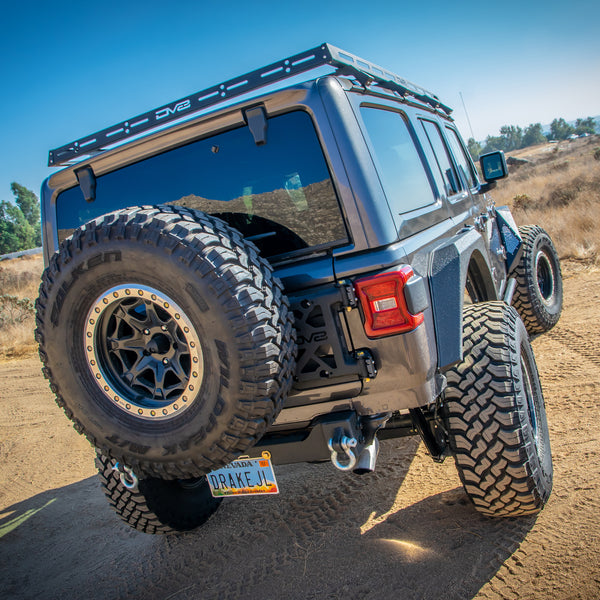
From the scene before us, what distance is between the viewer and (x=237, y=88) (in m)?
2.38

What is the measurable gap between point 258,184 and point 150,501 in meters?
1.85

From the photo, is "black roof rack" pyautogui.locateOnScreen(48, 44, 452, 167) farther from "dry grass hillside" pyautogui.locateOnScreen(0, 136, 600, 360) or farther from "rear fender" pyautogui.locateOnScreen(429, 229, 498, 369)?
"dry grass hillside" pyautogui.locateOnScreen(0, 136, 600, 360)

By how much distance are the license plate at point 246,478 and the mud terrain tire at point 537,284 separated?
3.34 m

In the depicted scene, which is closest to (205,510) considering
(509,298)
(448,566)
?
(448,566)

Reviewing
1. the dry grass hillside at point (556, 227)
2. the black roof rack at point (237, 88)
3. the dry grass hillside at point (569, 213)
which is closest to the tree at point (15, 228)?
the dry grass hillside at point (556, 227)

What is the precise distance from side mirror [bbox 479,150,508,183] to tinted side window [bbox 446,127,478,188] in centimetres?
13

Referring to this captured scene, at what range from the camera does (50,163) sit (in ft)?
9.50

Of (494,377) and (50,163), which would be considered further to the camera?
(50,163)

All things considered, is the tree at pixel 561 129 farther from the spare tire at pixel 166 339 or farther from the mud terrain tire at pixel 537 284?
the spare tire at pixel 166 339

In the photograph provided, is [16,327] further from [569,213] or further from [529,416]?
[569,213]

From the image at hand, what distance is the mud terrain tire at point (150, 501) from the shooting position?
2.80 metres

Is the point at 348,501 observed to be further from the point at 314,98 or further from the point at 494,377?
the point at 314,98

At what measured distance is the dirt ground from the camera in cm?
212

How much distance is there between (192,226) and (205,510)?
80.5 inches
